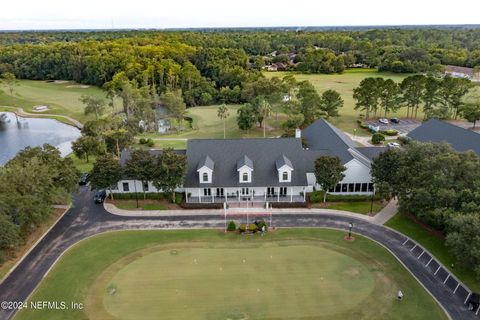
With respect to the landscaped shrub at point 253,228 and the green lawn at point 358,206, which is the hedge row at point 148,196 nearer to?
the landscaped shrub at point 253,228

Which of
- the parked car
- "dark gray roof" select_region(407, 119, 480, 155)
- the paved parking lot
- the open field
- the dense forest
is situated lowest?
the paved parking lot

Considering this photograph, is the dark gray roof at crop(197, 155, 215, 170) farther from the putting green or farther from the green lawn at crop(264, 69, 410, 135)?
the green lawn at crop(264, 69, 410, 135)

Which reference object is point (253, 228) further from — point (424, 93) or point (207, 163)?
point (424, 93)

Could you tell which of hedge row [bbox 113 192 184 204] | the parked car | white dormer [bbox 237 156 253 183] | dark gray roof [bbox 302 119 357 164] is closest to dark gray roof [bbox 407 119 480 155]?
dark gray roof [bbox 302 119 357 164]

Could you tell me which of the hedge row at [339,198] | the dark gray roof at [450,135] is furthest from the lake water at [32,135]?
the dark gray roof at [450,135]

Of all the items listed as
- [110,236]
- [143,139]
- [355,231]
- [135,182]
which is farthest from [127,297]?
[143,139]

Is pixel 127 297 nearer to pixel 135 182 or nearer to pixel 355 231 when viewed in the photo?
pixel 135 182

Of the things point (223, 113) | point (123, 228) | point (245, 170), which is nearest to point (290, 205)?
point (245, 170)
